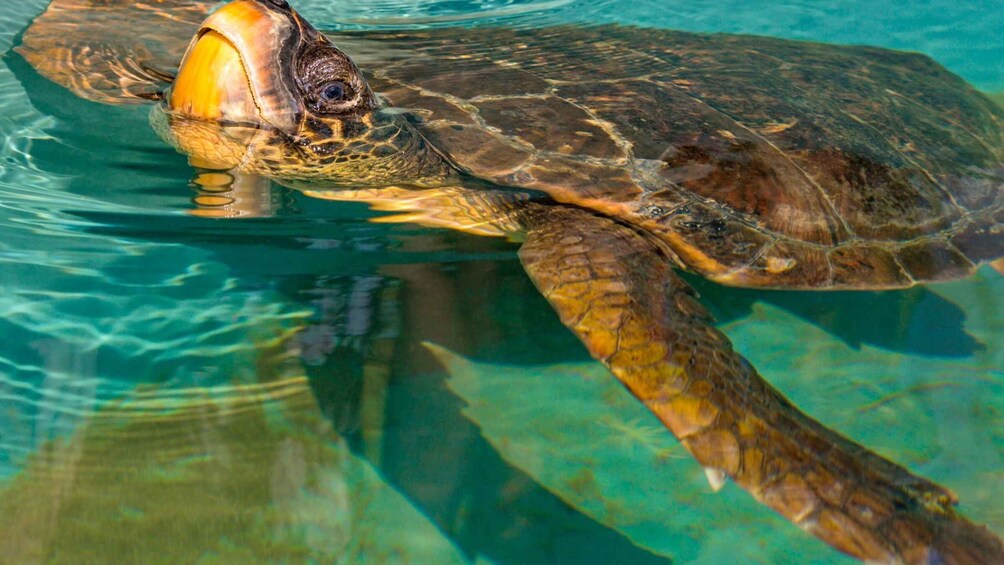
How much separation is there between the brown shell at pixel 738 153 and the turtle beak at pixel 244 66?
0.51 meters

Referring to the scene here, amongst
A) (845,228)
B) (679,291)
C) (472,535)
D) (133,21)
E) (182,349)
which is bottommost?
(472,535)

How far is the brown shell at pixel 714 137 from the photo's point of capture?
7.55ft

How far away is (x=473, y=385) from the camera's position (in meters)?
2.07

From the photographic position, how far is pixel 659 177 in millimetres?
2324

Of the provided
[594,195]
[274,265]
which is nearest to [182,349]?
[274,265]

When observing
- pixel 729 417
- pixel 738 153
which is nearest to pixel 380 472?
pixel 729 417

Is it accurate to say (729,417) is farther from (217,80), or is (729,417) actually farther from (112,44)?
(112,44)

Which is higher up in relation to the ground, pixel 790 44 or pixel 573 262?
pixel 790 44

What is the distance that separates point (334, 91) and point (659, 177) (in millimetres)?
1025

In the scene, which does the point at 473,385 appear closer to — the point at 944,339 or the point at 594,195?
the point at 594,195

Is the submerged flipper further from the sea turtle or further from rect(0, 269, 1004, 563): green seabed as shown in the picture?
rect(0, 269, 1004, 563): green seabed

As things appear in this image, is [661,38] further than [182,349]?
Yes

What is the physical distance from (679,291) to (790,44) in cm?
222

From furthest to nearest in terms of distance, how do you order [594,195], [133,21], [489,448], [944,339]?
1. [133,21]
2. [944,339]
3. [594,195]
4. [489,448]
